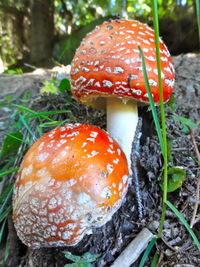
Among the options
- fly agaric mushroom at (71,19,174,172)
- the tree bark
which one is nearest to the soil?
fly agaric mushroom at (71,19,174,172)

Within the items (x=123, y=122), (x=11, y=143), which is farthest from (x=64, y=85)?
(x=123, y=122)

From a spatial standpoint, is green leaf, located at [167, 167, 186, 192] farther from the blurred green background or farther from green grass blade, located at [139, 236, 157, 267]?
the blurred green background

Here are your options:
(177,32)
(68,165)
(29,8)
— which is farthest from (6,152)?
(29,8)

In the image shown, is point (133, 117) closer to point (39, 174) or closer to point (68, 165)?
point (68, 165)

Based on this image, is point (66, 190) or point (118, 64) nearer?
point (66, 190)

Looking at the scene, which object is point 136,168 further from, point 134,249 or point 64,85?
point 64,85

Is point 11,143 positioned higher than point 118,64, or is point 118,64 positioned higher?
point 118,64
